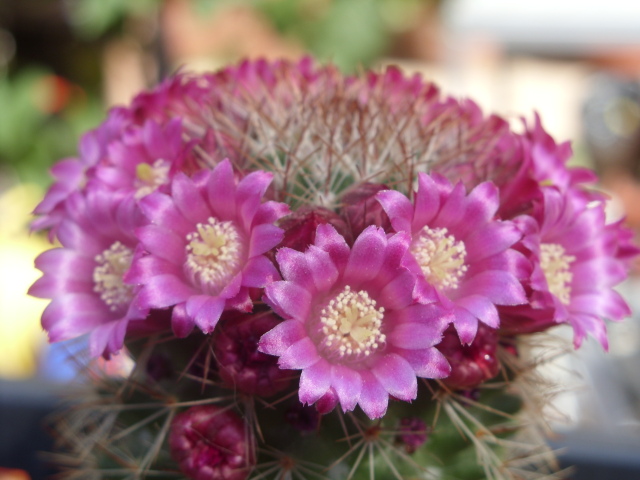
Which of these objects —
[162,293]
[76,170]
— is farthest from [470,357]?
[76,170]

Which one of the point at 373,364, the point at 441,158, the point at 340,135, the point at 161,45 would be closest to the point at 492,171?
the point at 441,158

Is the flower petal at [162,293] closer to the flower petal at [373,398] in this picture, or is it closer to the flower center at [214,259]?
the flower center at [214,259]

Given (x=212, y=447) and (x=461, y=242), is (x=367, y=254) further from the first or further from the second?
(x=212, y=447)

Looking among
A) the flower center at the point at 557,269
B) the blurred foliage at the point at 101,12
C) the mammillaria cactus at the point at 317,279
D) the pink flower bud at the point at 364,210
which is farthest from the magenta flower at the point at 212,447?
the blurred foliage at the point at 101,12

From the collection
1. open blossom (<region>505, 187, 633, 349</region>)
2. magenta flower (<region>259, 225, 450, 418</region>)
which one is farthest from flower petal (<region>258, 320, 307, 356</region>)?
open blossom (<region>505, 187, 633, 349</region>)

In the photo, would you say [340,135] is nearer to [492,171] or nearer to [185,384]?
[492,171]

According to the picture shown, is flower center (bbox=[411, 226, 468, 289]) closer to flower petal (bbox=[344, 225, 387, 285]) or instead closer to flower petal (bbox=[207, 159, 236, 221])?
flower petal (bbox=[344, 225, 387, 285])

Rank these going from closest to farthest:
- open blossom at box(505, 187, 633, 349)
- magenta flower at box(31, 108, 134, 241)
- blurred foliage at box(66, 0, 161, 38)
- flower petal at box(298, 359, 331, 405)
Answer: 1. flower petal at box(298, 359, 331, 405)
2. open blossom at box(505, 187, 633, 349)
3. magenta flower at box(31, 108, 134, 241)
4. blurred foliage at box(66, 0, 161, 38)
